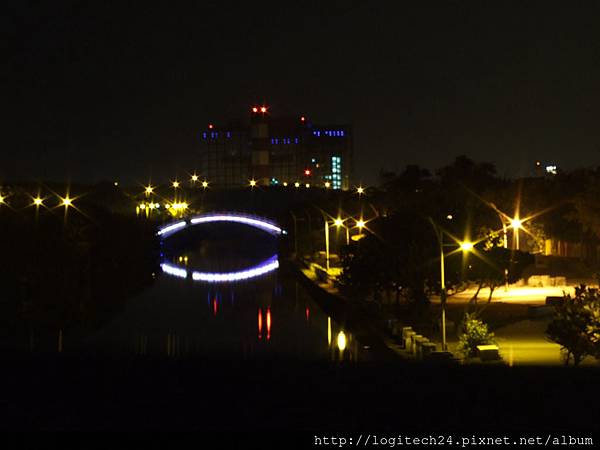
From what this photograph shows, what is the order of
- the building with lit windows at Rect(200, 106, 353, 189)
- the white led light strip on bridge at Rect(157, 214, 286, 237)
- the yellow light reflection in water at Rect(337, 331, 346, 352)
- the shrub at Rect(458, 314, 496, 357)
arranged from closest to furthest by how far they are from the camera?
1. the shrub at Rect(458, 314, 496, 357)
2. the yellow light reflection in water at Rect(337, 331, 346, 352)
3. the white led light strip on bridge at Rect(157, 214, 286, 237)
4. the building with lit windows at Rect(200, 106, 353, 189)

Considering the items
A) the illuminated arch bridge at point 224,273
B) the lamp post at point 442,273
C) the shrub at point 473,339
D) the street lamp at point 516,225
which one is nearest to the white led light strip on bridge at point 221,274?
the illuminated arch bridge at point 224,273

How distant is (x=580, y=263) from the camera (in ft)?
153

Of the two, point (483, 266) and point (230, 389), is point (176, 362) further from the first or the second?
point (483, 266)

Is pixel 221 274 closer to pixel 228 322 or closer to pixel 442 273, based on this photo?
pixel 228 322

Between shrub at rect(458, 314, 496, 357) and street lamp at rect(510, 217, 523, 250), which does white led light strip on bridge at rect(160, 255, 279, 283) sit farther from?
shrub at rect(458, 314, 496, 357)

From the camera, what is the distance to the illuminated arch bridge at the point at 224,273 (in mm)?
63562

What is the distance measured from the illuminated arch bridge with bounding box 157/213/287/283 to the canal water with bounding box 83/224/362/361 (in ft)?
0.25

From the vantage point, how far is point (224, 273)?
6738 cm

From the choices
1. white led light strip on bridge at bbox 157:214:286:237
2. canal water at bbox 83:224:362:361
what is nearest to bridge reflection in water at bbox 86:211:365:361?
canal water at bbox 83:224:362:361

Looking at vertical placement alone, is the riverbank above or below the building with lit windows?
below

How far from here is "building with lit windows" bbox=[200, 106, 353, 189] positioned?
165 meters

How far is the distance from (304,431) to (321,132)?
545 feet

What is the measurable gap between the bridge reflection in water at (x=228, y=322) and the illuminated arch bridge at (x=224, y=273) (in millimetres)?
153

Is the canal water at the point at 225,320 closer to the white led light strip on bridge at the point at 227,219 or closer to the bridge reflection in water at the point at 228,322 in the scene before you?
the bridge reflection in water at the point at 228,322
